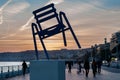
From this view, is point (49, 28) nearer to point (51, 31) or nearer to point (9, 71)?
point (51, 31)

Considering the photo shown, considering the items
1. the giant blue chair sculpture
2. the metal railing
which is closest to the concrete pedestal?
the giant blue chair sculpture

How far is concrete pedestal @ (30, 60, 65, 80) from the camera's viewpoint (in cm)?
1958

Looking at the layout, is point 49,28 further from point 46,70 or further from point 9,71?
point 9,71

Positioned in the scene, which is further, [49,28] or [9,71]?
[9,71]

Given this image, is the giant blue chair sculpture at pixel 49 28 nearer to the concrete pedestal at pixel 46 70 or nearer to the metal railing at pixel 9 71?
the concrete pedestal at pixel 46 70

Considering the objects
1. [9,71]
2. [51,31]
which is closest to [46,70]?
[51,31]

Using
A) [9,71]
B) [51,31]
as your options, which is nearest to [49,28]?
[51,31]

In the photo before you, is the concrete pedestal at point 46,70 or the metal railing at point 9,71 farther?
the metal railing at point 9,71

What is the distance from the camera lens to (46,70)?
1967cm

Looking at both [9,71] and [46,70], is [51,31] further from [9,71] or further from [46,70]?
[9,71]

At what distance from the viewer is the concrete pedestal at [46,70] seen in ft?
64.2

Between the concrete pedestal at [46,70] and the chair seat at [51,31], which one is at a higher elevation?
the chair seat at [51,31]

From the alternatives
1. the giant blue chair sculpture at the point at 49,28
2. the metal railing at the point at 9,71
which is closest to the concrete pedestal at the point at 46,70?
the giant blue chair sculpture at the point at 49,28

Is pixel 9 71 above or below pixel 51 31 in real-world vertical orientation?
below
